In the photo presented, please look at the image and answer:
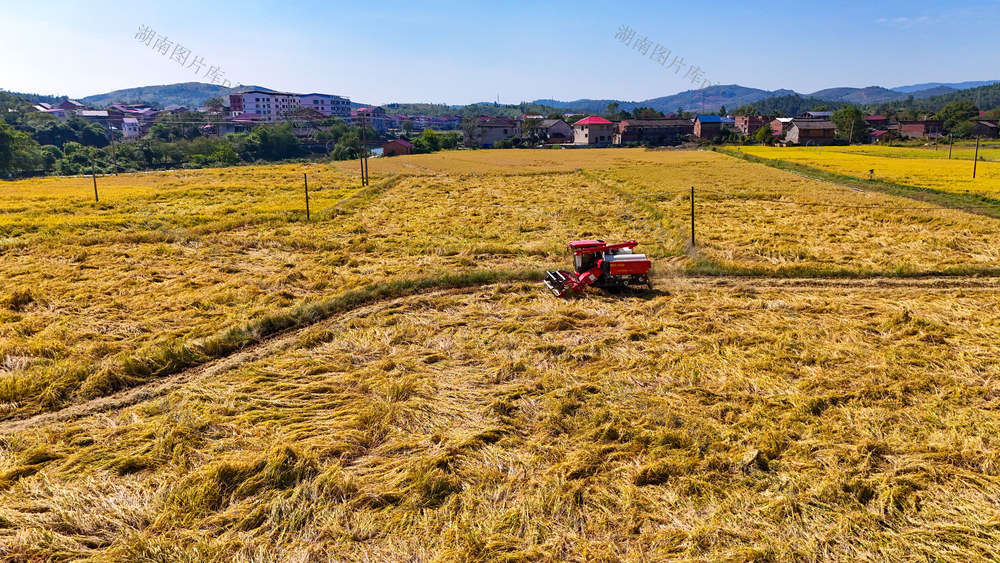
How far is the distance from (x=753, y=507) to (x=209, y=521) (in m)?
4.31

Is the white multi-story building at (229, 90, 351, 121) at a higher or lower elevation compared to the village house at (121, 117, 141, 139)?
higher

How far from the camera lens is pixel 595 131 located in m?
82.9

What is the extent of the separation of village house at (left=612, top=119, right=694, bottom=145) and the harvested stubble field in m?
70.6

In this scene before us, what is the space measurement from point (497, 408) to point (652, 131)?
3284 inches

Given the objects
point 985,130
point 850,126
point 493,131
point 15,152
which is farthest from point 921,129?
point 15,152

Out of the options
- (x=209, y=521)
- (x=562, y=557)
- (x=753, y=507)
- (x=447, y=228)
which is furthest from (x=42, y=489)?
(x=447, y=228)

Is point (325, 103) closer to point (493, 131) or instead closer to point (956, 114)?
point (493, 131)

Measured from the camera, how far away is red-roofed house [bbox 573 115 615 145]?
82500 millimetres

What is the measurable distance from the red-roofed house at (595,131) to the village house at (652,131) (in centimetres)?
106

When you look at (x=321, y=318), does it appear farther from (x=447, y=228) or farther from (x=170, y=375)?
(x=447, y=228)

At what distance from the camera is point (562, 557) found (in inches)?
155

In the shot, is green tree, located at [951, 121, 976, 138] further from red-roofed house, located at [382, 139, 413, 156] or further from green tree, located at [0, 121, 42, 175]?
green tree, located at [0, 121, 42, 175]

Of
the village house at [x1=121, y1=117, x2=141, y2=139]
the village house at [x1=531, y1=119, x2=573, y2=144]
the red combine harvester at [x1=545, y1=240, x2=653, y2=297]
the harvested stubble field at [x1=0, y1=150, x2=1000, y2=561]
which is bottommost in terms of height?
the harvested stubble field at [x1=0, y1=150, x2=1000, y2=561]

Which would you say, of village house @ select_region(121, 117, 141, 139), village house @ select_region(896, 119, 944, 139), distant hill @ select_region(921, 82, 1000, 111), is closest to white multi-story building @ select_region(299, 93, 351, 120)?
village house @ select_region(121, 117, 141, 139)
